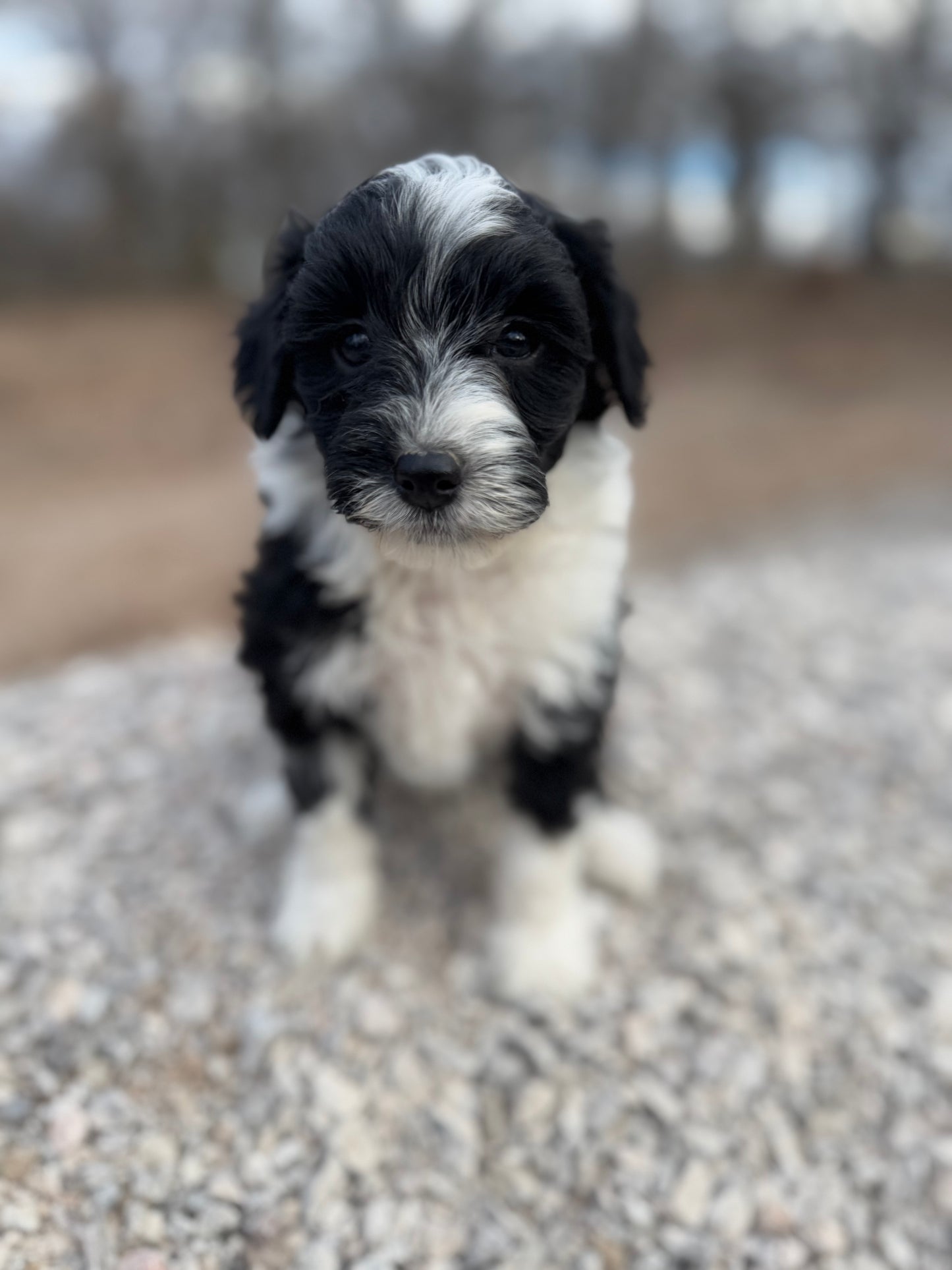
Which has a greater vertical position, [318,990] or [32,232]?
[32,232]

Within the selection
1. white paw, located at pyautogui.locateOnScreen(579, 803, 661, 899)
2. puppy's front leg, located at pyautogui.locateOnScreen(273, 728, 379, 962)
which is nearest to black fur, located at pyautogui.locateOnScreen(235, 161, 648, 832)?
puppy's front leg, located at pyautogui.locateOnScreen(273, 728, 379, 962)

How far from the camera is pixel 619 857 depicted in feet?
11.1

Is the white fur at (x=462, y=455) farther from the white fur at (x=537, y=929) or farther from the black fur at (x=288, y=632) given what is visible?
the white fur at (x=537, y=929)

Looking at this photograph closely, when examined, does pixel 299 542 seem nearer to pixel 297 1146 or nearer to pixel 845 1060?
pixel 297 1146

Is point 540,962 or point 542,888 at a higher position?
point 542,888

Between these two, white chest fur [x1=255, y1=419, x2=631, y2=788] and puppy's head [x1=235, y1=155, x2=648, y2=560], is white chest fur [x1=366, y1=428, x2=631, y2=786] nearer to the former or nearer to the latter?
white chest fur [x1=255, y1=419, x2=631, y2=788]

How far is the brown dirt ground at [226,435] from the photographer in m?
6.84

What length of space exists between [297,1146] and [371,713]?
1.14 metres

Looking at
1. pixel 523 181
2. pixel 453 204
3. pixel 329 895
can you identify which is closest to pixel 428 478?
pixel 453 204

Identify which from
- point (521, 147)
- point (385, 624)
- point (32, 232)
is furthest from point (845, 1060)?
point (32, 232)

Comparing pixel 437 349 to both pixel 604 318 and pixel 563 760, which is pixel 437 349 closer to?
pixel 604 318

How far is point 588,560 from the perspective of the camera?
2.54 meters

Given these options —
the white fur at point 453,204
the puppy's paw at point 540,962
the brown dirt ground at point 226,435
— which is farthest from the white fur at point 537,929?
the brown dirt ground at point 226,435

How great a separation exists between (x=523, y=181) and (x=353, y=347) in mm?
10390
